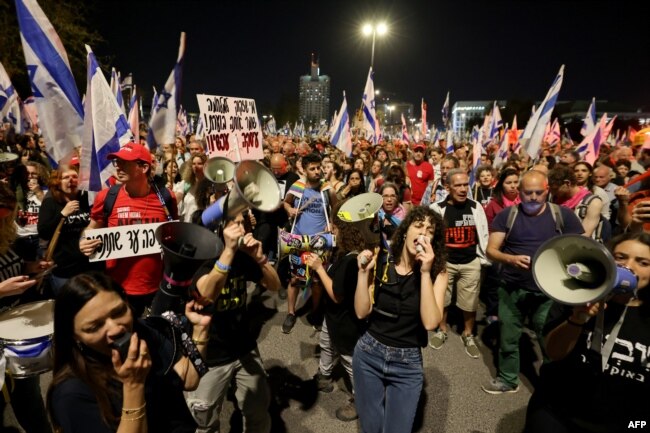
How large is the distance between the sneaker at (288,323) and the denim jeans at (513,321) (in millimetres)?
2510

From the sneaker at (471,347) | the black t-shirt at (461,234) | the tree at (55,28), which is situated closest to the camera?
the sneaker at (471,347)

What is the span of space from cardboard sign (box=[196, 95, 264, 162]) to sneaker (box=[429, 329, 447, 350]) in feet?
10.6

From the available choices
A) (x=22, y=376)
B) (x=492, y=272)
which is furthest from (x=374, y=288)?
(x=492, y=272)

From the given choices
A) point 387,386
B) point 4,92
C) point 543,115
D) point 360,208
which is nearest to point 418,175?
point 543,115

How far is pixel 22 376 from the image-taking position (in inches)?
88.8

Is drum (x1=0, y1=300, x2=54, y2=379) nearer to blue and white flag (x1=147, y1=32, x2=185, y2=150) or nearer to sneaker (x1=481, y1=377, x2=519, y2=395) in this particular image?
blue and white flag (x1=147, y1=32, x2=185, y2=150)

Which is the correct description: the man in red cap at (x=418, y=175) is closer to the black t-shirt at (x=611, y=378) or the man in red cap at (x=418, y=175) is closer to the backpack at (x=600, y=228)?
the backpack at (x=600, y=228)

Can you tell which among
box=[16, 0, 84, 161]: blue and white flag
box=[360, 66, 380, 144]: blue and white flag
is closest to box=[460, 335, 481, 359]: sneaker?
box=[16, 0, 84, 161]: blue and white flag

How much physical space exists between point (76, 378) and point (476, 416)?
331 cm

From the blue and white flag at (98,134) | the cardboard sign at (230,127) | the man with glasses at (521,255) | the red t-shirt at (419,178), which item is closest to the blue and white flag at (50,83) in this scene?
the blue and white flag at (98,134)

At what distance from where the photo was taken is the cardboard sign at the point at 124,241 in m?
3.03

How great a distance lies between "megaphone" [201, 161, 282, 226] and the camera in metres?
1.85

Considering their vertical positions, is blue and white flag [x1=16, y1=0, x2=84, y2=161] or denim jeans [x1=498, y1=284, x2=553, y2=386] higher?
blue and white flag [x1=16, y1=0, x2=84, y2=161]

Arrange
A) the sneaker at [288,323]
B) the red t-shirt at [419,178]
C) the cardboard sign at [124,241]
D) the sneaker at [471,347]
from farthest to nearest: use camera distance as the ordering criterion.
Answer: the red t-shirt at [419,178]
the sneaker at [288,323]
the sneaker at [471,347]
the cardboard sign at [124,241]
